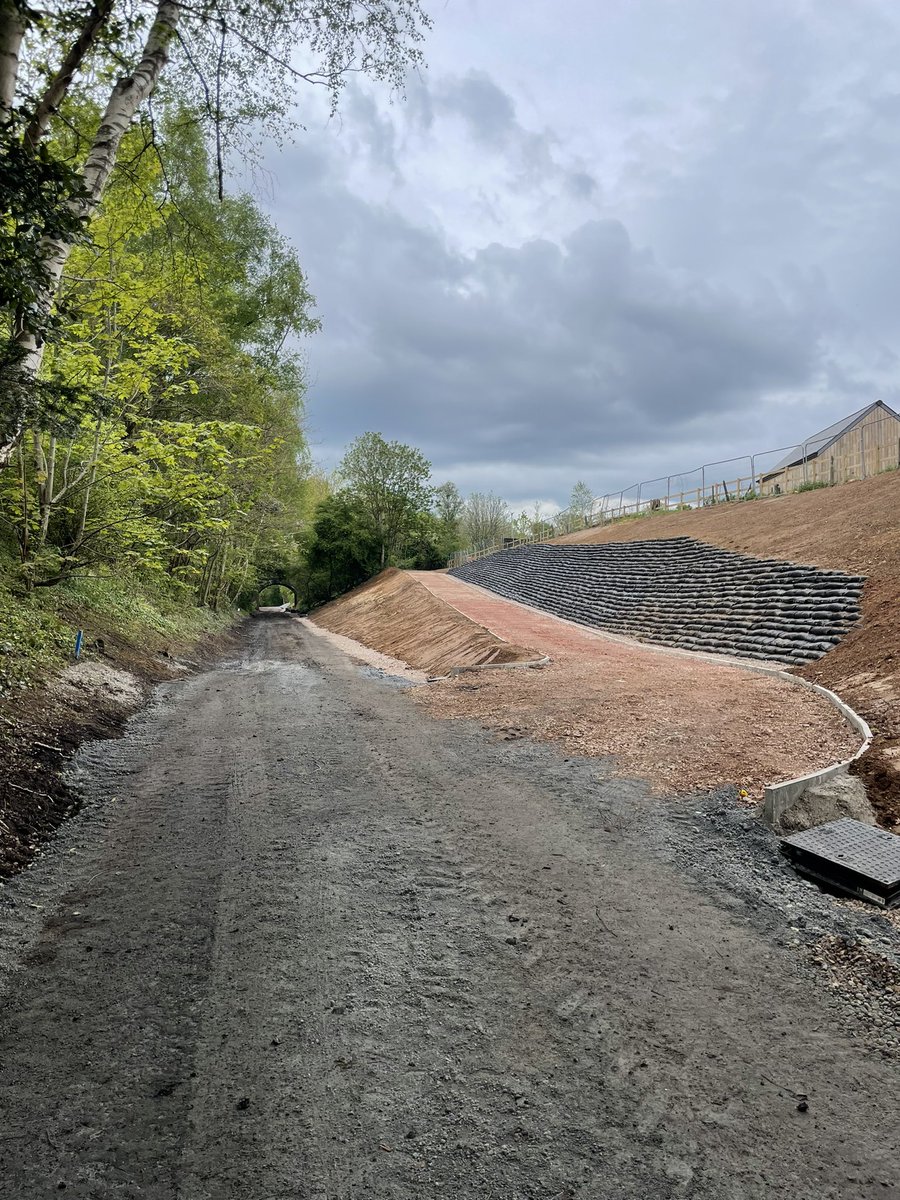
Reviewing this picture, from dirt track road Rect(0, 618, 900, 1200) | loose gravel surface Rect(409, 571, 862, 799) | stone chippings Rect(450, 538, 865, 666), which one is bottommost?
dirt track road Rect(0, 618, 900, 1200)

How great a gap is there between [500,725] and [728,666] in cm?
610

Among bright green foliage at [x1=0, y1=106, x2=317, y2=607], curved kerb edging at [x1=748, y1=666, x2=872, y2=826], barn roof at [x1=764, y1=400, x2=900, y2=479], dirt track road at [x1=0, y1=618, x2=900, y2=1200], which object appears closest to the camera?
dirt track road at [x1=0, y1=618, x2=900, y2=1200]

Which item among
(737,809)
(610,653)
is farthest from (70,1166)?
(610,653)

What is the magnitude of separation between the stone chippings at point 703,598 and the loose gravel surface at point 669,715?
1389 mm

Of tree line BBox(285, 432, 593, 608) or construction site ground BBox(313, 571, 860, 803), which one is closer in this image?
construction site ground BBox(313, 571, 860, 803)

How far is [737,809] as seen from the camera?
485 centimetres

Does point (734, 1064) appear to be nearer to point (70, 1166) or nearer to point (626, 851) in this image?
point (626, 851)

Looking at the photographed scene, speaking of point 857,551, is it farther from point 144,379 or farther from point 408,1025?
point 408,1025

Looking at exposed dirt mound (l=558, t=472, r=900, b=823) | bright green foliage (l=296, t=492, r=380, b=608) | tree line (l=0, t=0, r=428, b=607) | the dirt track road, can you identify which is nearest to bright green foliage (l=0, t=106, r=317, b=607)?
tree line (l=0, t=0, r=428, b=607)

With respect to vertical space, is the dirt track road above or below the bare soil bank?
below

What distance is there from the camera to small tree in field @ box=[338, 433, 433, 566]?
46.4 meters

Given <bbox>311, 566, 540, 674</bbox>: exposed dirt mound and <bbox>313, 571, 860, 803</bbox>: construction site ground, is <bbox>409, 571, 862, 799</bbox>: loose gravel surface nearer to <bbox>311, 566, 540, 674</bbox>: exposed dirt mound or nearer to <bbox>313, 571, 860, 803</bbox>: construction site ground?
<bbox>313, 571, 860, 803</bbox>: construction site ground

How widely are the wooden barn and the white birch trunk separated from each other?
25624 mm

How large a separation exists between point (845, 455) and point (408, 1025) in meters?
31.4
